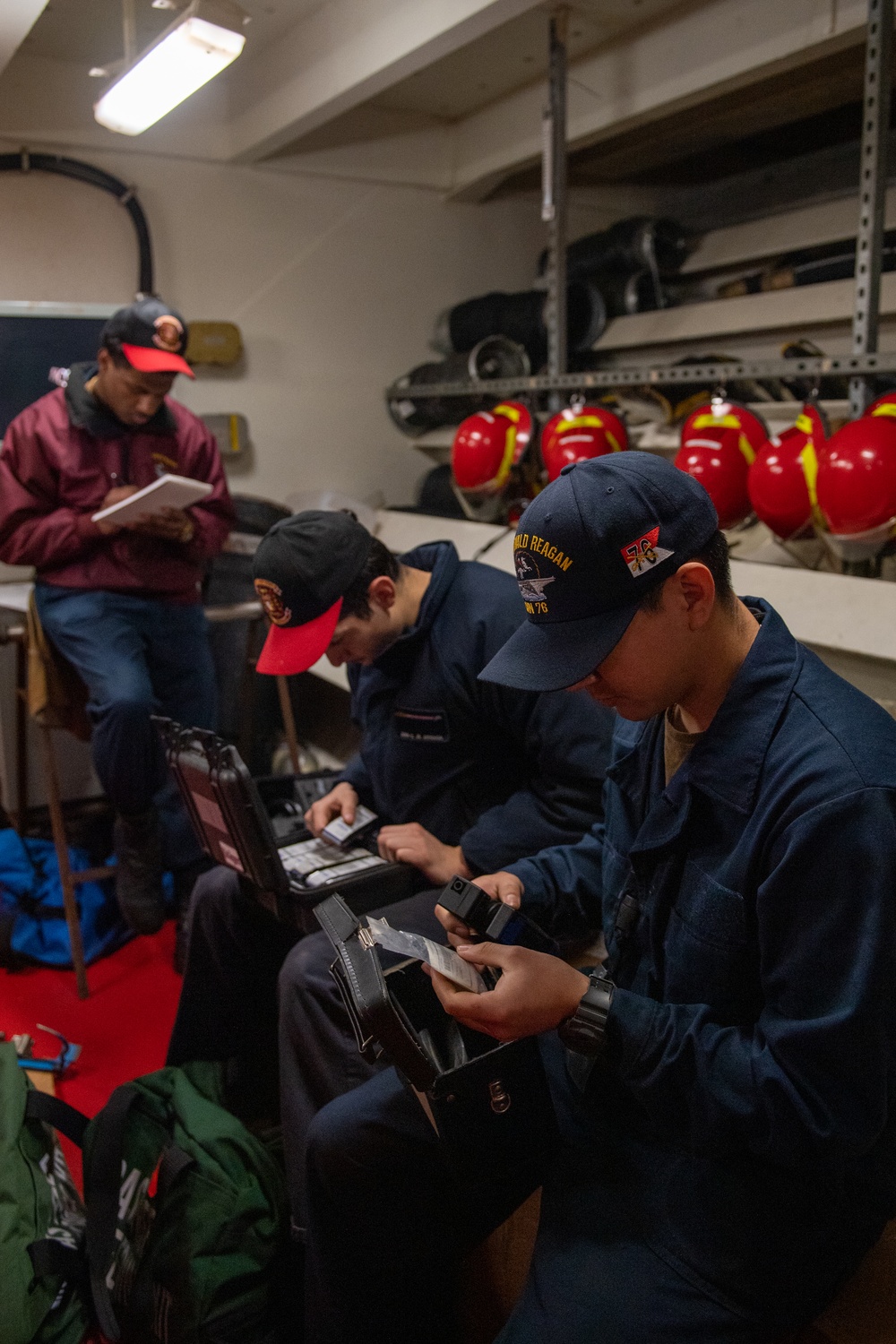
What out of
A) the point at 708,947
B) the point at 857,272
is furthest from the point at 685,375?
the point at 708,947

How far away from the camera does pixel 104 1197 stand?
5.36 feet

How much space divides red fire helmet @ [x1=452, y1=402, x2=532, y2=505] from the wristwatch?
2.47m

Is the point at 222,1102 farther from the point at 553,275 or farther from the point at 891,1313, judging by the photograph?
the point at 553,275

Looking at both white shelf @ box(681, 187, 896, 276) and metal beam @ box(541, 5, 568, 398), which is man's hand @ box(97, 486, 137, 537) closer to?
metal beam @ box(541, 5, 568, 398)

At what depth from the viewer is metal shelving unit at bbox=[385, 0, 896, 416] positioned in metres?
2.30

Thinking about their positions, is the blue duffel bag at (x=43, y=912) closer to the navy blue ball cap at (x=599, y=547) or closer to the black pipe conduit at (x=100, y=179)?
the black pipe conduit at (x=100, y=179)

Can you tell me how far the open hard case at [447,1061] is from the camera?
3.51 feet

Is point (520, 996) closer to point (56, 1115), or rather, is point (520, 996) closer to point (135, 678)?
point (56, 1115)

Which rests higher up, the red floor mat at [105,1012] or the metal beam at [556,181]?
the metal beam at [556,181]

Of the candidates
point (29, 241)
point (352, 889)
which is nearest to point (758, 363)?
point (352, 889)

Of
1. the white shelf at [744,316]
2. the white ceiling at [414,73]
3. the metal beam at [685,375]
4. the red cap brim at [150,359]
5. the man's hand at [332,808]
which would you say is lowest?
the man's hand at [332,808]

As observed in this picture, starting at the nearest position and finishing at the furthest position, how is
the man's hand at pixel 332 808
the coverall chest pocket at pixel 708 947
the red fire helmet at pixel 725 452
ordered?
the coverall chest pocket at pixel 708 947
the man's hand at pixel 332 808
the red fire helmet at pixel 725 452

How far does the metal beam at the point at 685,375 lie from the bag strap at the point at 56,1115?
89.8 inches

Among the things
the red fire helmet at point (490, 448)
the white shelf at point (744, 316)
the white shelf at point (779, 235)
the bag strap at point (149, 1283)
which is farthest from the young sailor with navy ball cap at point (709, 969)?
the white shelf at point (779, 235)
